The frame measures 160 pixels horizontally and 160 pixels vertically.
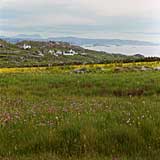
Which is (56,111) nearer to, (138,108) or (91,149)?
(138,108)

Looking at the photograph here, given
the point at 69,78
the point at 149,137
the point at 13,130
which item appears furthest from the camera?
the point at 69,78

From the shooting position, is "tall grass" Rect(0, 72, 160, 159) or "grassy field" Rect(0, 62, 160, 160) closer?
"grassy field" Rect(0, 62, 160, 160)

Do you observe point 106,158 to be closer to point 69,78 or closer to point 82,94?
point 82,94

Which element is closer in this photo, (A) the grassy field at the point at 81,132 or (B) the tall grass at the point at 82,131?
(A) the grassy field at the point at 81,132

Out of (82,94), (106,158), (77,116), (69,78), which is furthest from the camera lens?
(69,78)

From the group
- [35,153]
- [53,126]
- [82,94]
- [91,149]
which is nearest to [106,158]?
[91,149]

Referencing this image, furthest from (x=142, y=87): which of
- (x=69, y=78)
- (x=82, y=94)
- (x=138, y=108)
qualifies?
(x=138, y=108)

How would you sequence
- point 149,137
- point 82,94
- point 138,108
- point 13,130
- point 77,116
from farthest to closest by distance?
point 82,94 < point 138,108 < point 77,116 < point 13,130 < point 149,137

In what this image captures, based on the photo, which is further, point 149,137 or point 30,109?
point 30,109

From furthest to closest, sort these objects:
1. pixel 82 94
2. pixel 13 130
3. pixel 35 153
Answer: pixel 82 94, pixel 13 130, pixel 35 153

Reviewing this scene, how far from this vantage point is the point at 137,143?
29.6 feet

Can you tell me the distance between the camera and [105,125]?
10078 mm

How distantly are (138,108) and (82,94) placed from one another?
9.18m

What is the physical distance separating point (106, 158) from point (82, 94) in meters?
13.2
